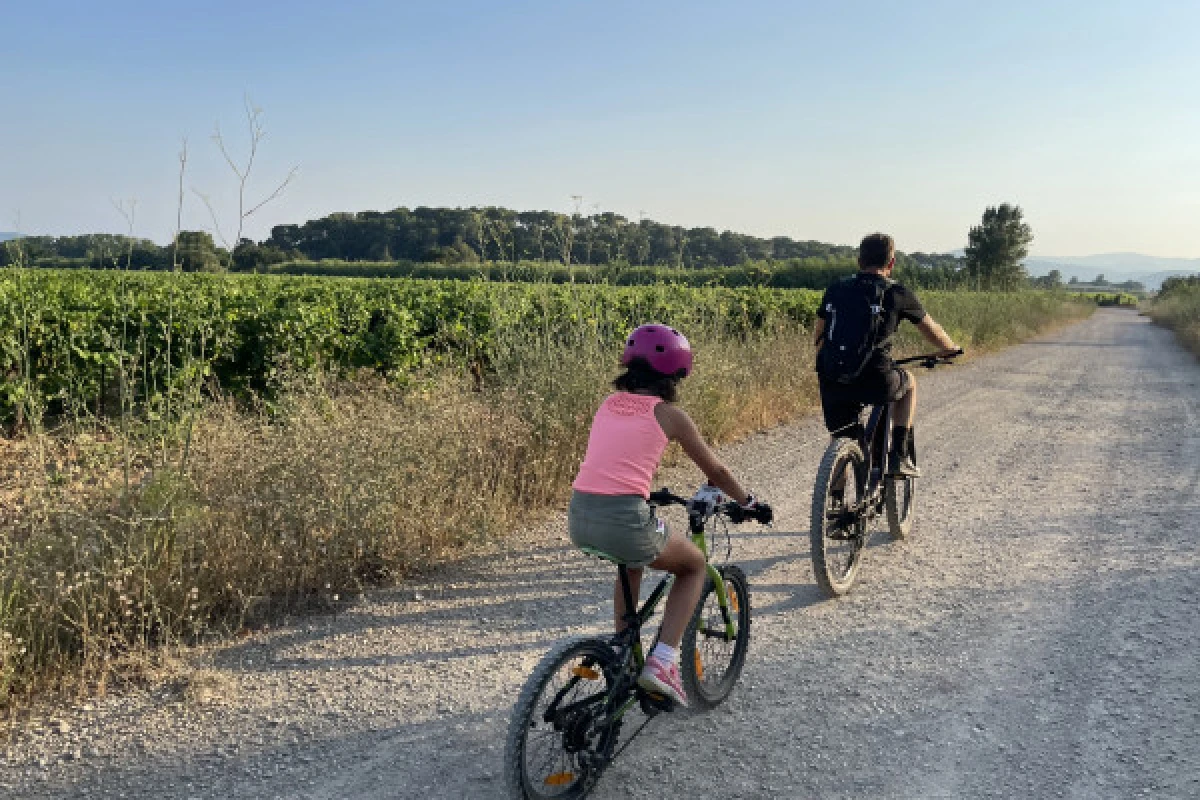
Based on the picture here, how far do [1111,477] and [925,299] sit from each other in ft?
45.9

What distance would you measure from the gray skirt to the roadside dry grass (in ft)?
6.68

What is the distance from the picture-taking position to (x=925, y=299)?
Result: 21297mm

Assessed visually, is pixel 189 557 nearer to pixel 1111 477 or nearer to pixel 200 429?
pixel 200 429

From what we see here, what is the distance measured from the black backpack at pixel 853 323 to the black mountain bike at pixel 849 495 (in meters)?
0.46

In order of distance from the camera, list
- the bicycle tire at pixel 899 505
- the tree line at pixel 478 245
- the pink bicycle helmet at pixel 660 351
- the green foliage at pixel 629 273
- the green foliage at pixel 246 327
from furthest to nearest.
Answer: the green foliage at pixel 629 273, the green foliage at pixel 246 327, the bicycle tire at pixel 899 505, the tree line at pixel 478 245, the pink bicycle helmet at pixel 660 351

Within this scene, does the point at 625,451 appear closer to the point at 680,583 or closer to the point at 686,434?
the point at 686,434

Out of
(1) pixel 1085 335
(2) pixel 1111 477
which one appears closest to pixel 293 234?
(2) pixel 1111 477

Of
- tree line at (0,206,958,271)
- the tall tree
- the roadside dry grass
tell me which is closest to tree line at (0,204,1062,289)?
tree line at (0,206,958,271)

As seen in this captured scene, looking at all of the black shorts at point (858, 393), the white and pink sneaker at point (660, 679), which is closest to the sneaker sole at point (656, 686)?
the white and pink sneaker at point (660, 679)

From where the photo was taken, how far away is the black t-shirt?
5082mm

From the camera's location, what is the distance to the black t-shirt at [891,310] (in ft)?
16.7

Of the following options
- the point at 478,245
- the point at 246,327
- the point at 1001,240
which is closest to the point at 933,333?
the point at 478,245

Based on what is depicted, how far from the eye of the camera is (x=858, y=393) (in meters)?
5.27

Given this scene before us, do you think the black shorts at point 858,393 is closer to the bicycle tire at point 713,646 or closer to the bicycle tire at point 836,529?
the bicycle tire at point 836,529
